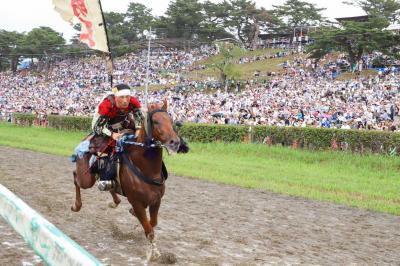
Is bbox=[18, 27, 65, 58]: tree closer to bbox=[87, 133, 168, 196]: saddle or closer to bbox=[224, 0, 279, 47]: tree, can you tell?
bbox=[224, 0, 279, 47]: tree

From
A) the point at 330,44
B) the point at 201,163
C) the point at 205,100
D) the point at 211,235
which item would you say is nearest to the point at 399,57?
the point at 330,44

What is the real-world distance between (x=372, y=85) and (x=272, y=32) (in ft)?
130

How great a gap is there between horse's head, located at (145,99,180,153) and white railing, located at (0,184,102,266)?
2.38 meters

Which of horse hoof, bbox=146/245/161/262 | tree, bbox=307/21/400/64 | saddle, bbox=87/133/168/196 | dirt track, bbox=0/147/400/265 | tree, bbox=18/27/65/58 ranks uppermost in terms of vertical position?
tree, bbox=18/27/65/58

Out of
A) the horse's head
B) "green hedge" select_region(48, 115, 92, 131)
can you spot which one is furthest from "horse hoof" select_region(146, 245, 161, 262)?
"green hedge" select_region(48, 115, 92, 131)

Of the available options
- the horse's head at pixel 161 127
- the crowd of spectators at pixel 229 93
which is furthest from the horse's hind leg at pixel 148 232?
the crowd of spectators at pixel 229 93

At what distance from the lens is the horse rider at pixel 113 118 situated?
6816 millimetres

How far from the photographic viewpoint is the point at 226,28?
74.2m

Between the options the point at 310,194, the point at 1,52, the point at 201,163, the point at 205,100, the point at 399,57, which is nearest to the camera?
the point at 310,194

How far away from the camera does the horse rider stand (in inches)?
268

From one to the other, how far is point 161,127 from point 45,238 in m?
3.24

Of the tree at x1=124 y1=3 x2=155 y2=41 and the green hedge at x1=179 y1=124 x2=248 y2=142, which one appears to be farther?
the tree at x1=124 y1=3 x2=155 y2=41

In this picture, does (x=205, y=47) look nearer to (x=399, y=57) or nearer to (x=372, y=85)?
(x=399, y=57)

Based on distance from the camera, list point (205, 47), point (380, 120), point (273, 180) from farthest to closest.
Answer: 1. point (205, 47)
2. point (380, 120)
3. point (273, 180)
